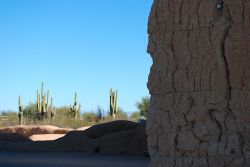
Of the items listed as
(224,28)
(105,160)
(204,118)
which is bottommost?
(105,160)

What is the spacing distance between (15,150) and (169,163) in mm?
9534

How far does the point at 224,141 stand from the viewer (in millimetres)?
5641

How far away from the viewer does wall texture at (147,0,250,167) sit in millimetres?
5594

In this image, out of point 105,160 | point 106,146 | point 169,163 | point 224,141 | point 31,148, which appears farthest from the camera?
point 31,148

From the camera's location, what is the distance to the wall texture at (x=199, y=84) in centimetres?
559

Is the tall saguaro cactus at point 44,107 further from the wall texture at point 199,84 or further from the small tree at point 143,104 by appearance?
the wall texture at point 199,84

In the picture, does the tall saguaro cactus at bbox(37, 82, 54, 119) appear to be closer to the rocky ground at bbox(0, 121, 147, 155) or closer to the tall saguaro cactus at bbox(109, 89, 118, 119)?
the tall saguaro cactus at bbox(109, 89, 118, 119)

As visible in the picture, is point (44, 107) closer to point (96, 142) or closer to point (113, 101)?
point (113, 101)

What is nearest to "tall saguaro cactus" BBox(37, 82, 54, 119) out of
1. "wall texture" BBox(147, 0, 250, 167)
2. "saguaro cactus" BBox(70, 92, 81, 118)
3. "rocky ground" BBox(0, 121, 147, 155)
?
"saguaro cactus" BBox(70, 92, 81, 118)

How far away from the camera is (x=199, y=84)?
19.2 feet

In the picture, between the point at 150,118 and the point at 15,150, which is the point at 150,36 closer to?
the point at 150,118

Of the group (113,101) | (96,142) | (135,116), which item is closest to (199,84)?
(96,142)

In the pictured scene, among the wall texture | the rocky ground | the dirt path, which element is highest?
the wall texture

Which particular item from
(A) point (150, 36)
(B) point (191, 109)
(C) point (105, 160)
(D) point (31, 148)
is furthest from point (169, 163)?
(D) point (31, 148)
